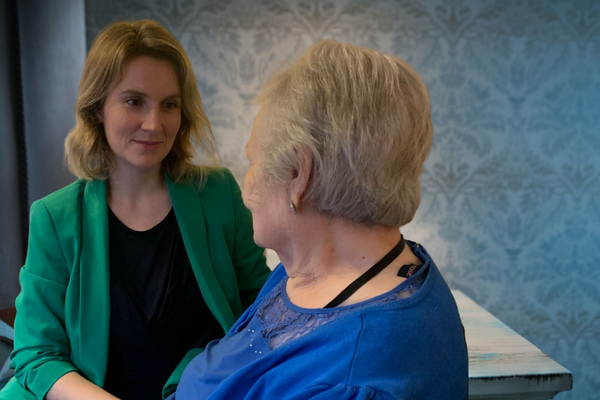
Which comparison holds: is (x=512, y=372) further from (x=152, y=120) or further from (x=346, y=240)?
(x=152, y=120)

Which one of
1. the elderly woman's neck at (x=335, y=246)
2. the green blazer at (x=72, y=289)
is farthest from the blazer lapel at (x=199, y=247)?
the elderly woman's neck at (x=335, y=246)

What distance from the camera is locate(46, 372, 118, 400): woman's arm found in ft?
3.63

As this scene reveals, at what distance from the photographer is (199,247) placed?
4.10ft

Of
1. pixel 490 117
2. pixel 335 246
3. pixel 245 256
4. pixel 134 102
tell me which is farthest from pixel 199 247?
pixel 490 117

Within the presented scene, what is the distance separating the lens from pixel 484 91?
7.39 feet

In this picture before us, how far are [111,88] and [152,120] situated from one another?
4.9 inches

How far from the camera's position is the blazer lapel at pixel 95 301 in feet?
3.85

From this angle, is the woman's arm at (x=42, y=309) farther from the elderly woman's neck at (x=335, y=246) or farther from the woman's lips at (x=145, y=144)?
the elderly woman's neck at (x=335, y=246)

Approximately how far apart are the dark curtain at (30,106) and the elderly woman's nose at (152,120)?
2.79ft

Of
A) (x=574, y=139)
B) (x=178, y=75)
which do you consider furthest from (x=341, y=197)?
(x=574, y=139)

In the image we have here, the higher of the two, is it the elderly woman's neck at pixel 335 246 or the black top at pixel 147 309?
the elderly woman's neck at pixel 335 246

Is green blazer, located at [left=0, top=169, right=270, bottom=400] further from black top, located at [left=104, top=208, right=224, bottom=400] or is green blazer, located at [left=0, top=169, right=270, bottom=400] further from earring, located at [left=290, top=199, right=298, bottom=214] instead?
earring, located at [left=290, top=199, right=298, bottom=214]

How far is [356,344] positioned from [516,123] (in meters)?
1.93

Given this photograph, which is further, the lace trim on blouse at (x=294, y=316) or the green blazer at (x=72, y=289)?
the green blazer at (x=72, y=289)
